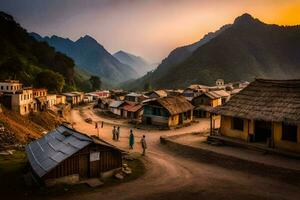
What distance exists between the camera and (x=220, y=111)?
29906mm

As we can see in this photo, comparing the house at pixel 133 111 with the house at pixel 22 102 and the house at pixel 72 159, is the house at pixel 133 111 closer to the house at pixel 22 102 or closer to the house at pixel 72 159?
the house at pixel 22 102

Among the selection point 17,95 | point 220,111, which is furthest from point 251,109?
point 17,95

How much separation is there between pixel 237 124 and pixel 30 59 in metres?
94.6

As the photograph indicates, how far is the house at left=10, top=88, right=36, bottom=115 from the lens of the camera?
45625 millimetres

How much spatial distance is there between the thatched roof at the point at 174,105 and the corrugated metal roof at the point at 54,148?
23.9 m

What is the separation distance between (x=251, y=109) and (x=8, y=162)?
800 inches

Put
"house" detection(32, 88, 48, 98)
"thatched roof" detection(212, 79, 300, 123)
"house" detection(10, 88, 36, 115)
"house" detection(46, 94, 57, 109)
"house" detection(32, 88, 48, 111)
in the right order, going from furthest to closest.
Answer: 1. "house" detection(46, 94, 57, 109)
2. "house" detection(32, 88, 48, 98)
3. "house" detection(32, 88, 48, 111)
4. "house" detection(10, 88, 36, 115)
5. "thatched roof" detection(212, 79, 300, 123)

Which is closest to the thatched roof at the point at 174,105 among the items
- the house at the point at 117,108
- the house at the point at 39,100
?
the house at the point at 117,108

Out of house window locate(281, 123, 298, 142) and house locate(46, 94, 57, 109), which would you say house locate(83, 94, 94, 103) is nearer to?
house locate(46, 94, 57, 109)

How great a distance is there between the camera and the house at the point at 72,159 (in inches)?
699

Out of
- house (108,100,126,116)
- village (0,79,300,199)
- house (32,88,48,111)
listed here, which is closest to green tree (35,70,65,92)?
house (32,88,48,111)

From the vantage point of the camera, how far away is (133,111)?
58.9 m

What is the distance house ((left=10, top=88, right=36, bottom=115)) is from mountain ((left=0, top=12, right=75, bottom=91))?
32.1 m

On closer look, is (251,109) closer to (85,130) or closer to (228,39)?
(85,130)
